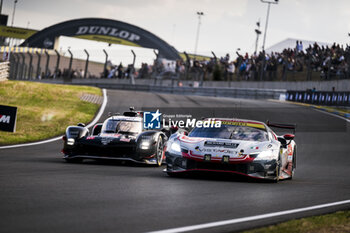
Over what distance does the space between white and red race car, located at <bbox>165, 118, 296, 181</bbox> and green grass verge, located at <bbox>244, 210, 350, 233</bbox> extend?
3.30m

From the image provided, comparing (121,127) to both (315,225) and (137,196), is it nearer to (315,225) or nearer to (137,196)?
(137,196)

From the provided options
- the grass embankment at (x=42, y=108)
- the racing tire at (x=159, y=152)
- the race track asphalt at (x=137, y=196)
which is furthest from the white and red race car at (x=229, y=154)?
the grass embankment at (x=42, y=108)

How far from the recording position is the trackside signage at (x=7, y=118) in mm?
18438

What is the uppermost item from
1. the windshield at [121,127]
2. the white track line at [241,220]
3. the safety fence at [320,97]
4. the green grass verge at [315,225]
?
the safety fence at [320,97]

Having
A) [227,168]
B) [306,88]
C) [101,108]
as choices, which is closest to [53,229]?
[227,168]

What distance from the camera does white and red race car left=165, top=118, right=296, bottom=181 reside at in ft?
32.9

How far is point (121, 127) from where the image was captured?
13.8 m

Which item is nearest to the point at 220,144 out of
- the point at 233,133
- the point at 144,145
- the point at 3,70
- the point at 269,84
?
the point at 233,133

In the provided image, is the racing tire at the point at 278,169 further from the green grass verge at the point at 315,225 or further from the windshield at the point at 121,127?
the windshield at the point at 121,127

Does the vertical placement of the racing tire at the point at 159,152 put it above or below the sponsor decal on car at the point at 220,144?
below

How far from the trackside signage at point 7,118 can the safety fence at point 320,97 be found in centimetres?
1656

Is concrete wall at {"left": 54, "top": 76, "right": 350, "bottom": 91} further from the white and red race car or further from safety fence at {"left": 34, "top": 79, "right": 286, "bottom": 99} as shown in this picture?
the white and red race car

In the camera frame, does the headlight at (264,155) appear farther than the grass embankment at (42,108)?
No

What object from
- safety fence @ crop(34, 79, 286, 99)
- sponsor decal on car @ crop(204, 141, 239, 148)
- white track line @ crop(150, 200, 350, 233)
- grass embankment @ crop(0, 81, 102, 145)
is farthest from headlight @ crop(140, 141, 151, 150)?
safety fence @ crop(34, 79, 286, 99)
